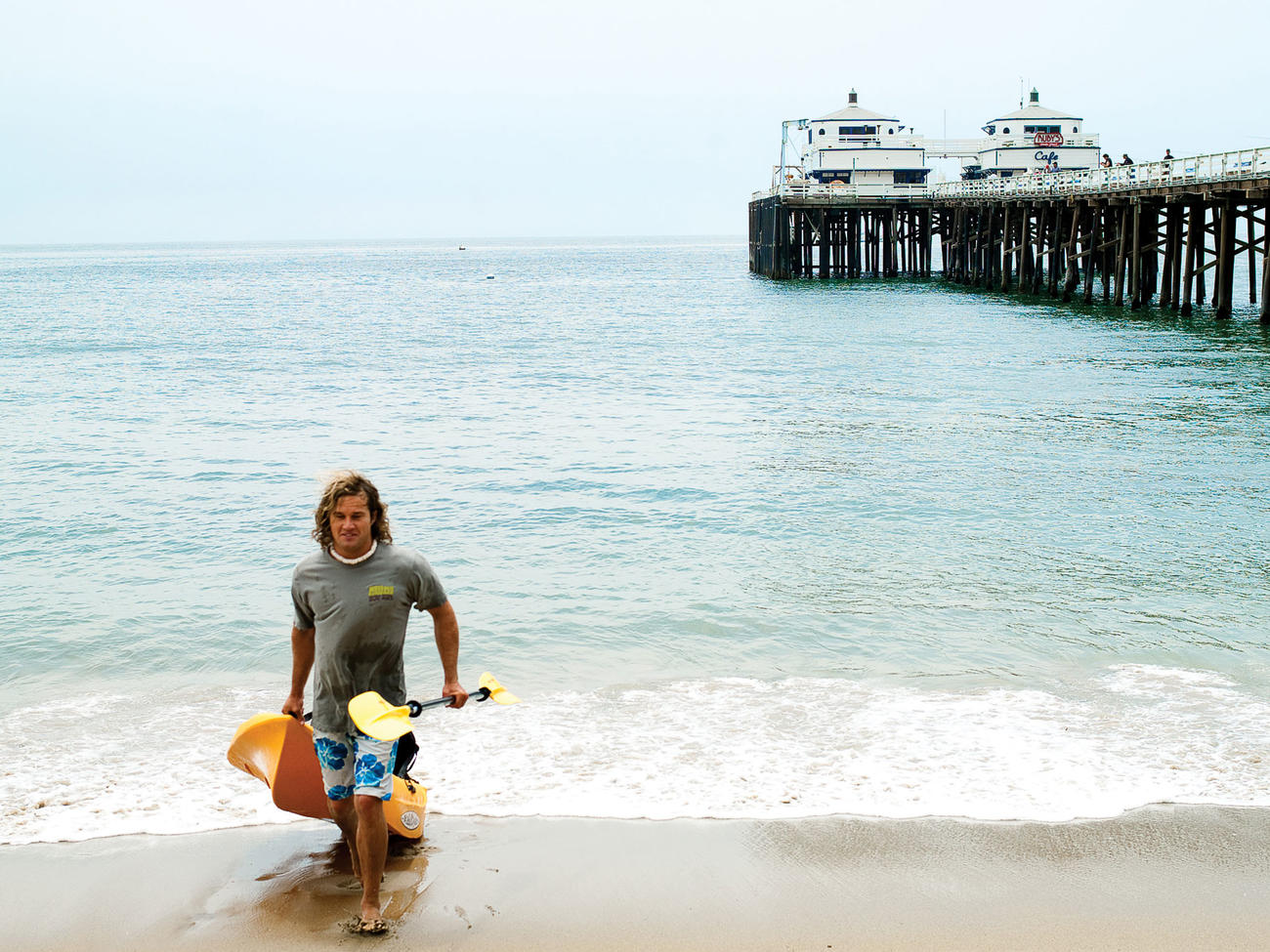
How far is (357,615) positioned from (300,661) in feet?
1.32

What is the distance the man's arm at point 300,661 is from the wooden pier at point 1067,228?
26.1m

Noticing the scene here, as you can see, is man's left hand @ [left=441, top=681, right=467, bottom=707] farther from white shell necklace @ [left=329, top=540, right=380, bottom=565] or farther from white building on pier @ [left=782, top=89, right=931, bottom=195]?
white building on pier @ [left=782, top=89, right=931, bottom=195]

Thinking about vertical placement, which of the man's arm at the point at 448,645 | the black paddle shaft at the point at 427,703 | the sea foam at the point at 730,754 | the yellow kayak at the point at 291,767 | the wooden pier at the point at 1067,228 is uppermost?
the wooden pier at the point at 1067,228

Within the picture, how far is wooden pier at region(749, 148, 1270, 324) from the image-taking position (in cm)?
2988

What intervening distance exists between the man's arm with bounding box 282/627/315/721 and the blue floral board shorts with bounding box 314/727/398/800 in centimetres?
21

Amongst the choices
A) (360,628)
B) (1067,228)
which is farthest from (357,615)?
(1067,228)

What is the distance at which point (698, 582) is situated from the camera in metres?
9.71

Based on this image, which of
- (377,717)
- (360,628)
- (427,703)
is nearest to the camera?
(377,717)

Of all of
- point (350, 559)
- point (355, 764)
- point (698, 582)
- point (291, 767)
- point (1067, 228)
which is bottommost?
point (698, 582)

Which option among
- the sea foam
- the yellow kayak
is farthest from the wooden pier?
the yellow kayak

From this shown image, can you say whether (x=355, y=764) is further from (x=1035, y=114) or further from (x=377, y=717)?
(x=1035, y=114)

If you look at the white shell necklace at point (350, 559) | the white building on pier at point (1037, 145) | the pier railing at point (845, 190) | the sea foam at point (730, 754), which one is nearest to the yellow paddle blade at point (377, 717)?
the white shell necklace at point (350, 559)

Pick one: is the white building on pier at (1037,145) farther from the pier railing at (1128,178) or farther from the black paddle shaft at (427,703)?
the black paddle shaft at (427,703)

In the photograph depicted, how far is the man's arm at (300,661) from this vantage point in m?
4.30
